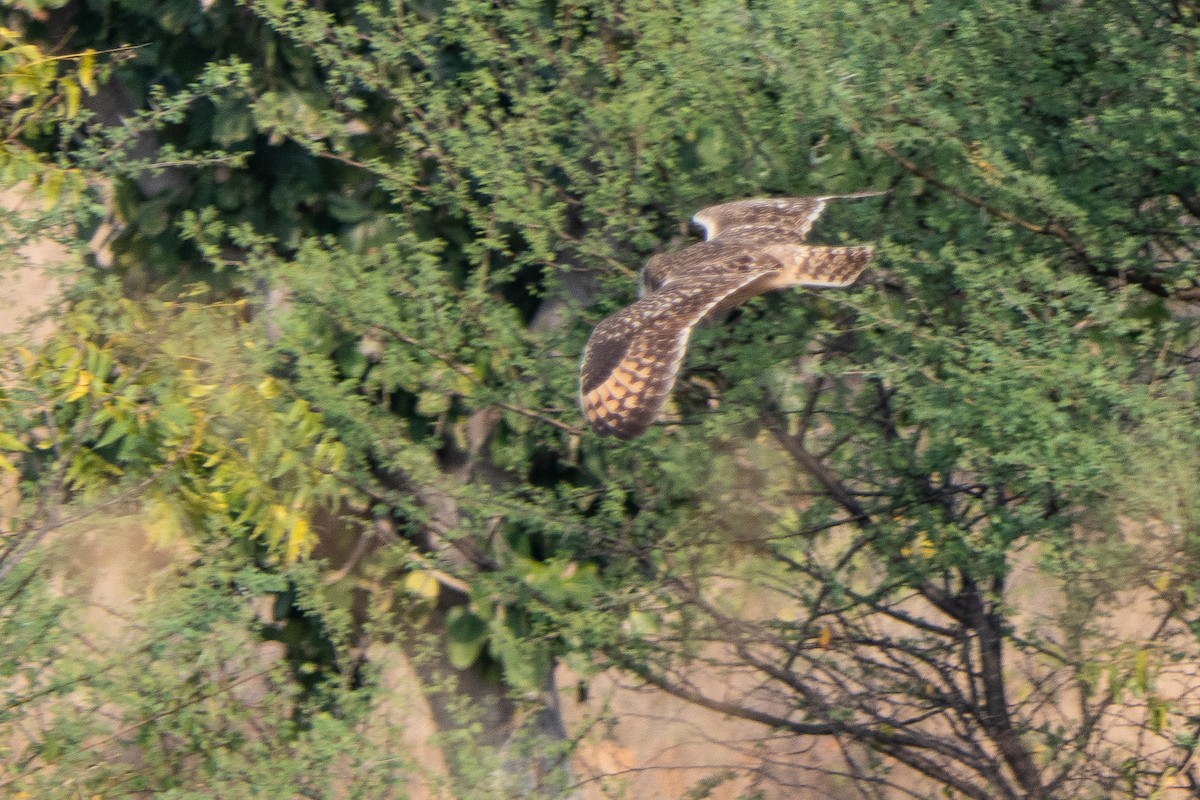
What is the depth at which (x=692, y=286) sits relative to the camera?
4465 millimetres

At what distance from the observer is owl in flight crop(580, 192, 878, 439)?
4.13 metres

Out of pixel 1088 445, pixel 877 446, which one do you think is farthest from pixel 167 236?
pixel 1088 445

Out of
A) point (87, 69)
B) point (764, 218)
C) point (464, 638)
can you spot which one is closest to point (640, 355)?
point (764, 218)

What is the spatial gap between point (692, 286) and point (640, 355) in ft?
1.24

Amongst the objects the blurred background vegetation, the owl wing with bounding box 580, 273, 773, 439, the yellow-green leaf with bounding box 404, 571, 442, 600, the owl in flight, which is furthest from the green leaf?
the owl wing with bounding box 580, 273, 773, 439

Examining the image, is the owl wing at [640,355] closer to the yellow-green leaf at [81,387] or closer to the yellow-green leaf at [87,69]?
the yellow-green leaf at [81,387]

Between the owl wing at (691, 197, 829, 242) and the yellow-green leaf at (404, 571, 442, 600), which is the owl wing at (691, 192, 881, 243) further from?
the yellow-green leaf at (404, 571, 442, 600)

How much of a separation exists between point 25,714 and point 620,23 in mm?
3050

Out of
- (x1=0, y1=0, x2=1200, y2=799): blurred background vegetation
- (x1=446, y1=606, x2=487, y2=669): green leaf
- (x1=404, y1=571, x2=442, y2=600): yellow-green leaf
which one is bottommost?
(x1=446, y1=606, x2=487, y2=669): green leaf

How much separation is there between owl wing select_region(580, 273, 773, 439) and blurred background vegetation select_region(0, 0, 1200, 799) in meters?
0.51

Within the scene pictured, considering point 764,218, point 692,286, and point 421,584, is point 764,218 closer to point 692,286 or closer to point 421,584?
point 692,286

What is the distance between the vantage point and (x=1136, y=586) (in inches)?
166

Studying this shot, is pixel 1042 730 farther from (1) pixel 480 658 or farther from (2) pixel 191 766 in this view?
(2) pixel 191 766

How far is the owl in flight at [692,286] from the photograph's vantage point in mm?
4133
